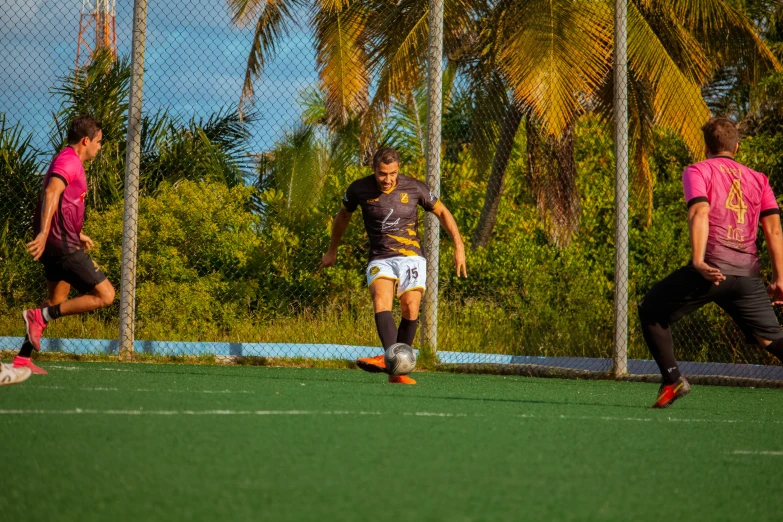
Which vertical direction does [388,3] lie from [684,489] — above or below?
above

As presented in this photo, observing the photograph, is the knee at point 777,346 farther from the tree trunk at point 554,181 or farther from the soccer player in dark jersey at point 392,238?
the tree trunk at point 554,181

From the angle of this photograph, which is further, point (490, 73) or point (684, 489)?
point (490, 73)

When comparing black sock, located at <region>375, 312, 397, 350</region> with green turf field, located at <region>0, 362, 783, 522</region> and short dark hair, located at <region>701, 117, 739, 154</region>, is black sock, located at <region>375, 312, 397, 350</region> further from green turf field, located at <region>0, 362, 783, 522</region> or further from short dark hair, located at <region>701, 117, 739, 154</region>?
short dark hair, located at <region>701, 117, 739, 154</region>

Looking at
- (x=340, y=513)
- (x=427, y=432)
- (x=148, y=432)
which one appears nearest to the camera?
(x=340, y=513)

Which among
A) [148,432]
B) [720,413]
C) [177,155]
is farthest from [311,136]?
[148,432]

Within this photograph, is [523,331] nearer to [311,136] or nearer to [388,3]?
[388,3]

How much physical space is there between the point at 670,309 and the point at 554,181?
38.9ft

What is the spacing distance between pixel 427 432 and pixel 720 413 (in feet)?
8.67

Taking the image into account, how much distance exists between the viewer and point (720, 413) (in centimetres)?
613

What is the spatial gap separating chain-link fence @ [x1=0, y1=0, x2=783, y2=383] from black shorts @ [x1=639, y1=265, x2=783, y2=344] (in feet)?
11.9

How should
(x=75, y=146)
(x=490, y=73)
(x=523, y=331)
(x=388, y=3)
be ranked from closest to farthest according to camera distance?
1. (x=75, y=146)
2. (x=523, y=331)
3. (x=388, y=3)
4. (x=490, y=73)

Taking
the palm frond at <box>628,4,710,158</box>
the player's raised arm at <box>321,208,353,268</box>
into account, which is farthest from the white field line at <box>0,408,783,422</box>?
the palm frond at <box>628,4,710,158</box>

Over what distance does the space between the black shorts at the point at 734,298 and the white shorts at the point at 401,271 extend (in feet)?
7.67

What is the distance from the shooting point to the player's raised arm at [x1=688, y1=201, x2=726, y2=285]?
549 cm
